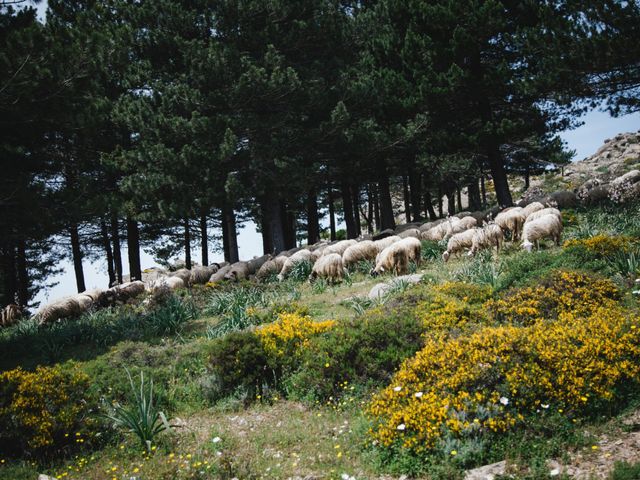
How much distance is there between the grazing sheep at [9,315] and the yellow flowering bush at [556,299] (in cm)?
1831

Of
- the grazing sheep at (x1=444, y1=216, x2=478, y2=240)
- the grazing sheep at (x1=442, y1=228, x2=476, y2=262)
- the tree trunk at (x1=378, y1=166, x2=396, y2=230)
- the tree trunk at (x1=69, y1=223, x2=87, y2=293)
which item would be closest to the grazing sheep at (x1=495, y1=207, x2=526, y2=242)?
the grazing sheep at (x1=442, y1=228, x2=476, y2=262)

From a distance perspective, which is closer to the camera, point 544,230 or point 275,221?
point 544,230

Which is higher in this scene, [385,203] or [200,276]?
[385,203]

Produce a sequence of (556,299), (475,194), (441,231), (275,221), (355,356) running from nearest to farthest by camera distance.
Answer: (355,356), (556,299), (441,231), (275,221), (475,194)

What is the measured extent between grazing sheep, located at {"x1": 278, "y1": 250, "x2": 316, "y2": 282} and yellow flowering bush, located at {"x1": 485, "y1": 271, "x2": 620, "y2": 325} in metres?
10.4

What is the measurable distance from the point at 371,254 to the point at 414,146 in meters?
11.3

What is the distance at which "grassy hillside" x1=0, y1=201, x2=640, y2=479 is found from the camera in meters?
4.73

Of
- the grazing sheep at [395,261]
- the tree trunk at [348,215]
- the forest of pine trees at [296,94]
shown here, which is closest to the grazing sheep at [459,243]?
the grazing sheep at [395,261]

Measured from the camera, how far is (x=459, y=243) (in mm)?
15156

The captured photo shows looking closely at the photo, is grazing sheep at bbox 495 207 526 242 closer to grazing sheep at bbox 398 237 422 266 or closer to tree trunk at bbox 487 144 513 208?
grazing sheep at bbox 398 237 422 266

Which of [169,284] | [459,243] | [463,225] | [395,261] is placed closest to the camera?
[395,261]

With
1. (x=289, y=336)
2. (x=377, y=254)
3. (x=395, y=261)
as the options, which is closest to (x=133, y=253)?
(x=377, y=254)

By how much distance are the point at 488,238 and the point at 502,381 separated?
10.0 m

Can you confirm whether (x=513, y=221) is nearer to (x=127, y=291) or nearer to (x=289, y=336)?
(x=289, y=336)
